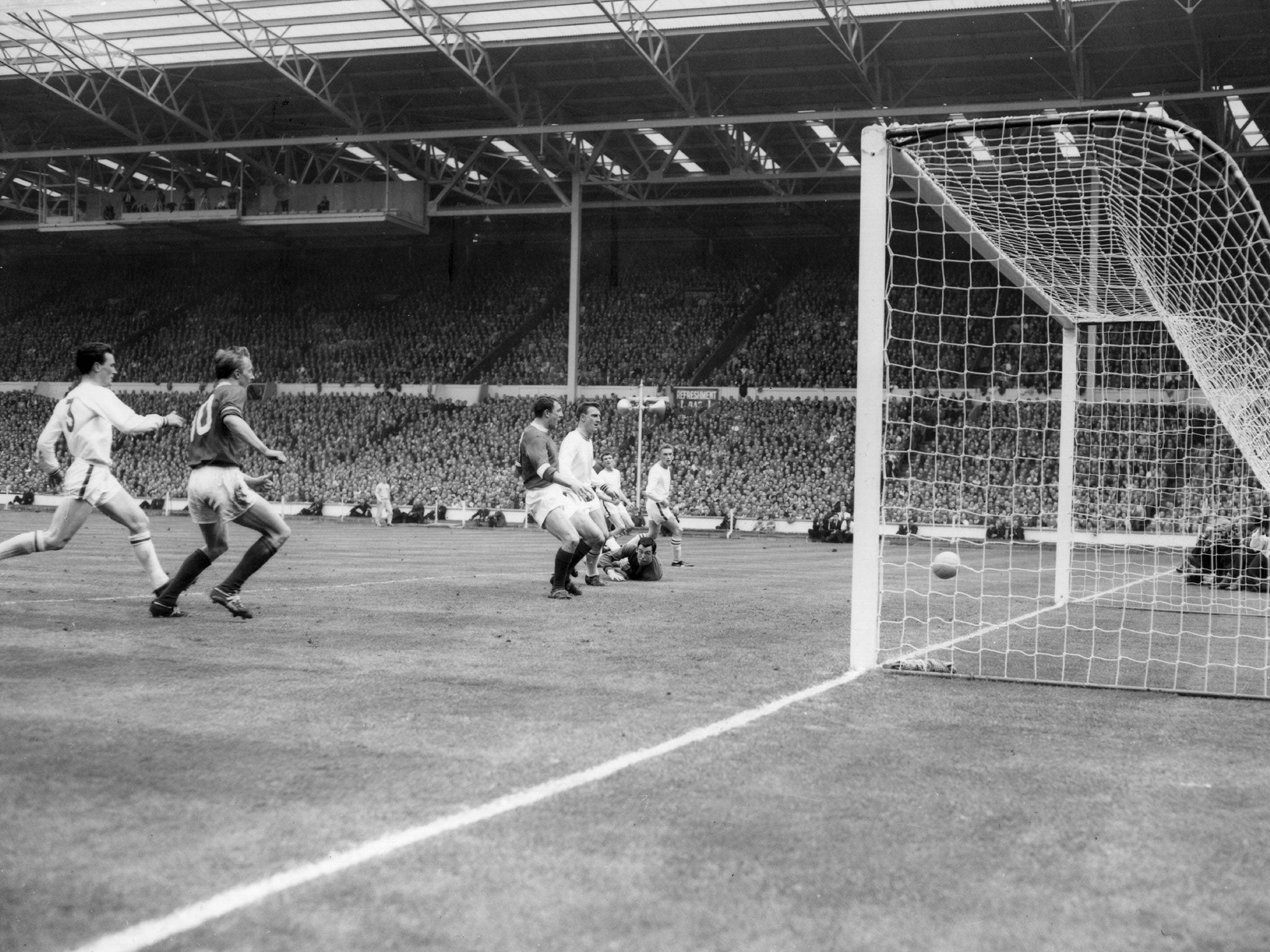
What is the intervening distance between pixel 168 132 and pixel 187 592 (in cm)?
3227

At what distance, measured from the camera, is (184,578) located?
30.2 feet

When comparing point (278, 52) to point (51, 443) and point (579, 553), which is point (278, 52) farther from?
point (51, 443)

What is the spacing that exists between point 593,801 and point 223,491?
5.60 m

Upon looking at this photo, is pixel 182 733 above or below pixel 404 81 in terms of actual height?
below

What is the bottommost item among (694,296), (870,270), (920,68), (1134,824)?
(1134,824)

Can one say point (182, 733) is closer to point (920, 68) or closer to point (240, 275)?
point (920, 68)

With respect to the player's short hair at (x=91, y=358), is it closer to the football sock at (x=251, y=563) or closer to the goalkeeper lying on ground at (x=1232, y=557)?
the football sock at (x=251, y=563)

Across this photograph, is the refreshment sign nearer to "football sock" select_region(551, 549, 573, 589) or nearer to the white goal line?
the white goal line

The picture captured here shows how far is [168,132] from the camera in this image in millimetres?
39594

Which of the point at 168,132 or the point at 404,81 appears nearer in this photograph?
the point at 404,81

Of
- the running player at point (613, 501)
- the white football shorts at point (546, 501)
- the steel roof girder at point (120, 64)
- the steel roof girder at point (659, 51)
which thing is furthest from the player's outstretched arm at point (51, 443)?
A: the steel roof girder at point (120, 64)

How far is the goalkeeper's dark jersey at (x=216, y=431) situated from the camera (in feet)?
29.6

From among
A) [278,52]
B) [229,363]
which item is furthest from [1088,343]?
[278,52]

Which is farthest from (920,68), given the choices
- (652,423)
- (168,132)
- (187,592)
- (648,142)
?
(187,592)
